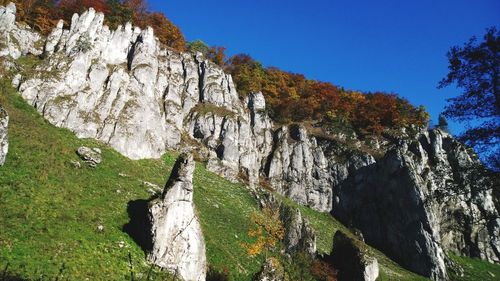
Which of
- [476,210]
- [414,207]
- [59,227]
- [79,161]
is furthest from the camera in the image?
[476,210]

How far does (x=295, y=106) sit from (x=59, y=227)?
61.6 meters

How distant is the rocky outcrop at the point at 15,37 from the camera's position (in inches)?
1874

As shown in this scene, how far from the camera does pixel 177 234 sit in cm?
2516

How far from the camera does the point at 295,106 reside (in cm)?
7894

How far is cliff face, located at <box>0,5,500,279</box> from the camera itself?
45562mm

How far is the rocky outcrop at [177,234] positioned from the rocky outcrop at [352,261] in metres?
16.8

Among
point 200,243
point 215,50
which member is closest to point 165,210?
point 200,243

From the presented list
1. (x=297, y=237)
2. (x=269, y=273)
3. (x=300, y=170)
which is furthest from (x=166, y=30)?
(x=269, y=273)

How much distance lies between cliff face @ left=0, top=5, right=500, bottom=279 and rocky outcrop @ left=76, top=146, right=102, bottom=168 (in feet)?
20.1

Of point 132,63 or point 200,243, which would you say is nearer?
point 200,243

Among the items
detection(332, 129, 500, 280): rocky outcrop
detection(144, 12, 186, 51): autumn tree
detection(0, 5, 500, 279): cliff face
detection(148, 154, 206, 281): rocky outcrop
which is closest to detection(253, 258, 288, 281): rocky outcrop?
detection(148, 154, 206, 281): rocky outcrop

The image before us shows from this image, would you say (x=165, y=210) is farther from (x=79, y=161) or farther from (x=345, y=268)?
(x=345, y=268)

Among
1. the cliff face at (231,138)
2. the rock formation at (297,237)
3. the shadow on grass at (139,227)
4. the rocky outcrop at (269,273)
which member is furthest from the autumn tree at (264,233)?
the cliff face at (231,138)

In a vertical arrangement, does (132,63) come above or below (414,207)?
above
